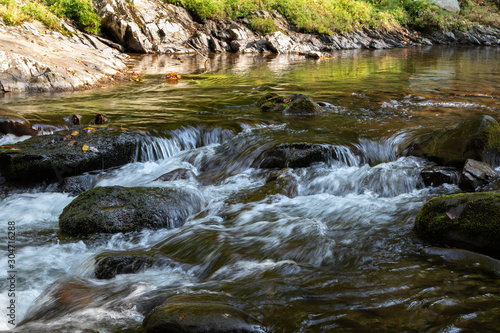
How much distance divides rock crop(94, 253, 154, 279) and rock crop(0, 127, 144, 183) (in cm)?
285

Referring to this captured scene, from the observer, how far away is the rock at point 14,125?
293 inches

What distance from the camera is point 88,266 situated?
4.03 metres

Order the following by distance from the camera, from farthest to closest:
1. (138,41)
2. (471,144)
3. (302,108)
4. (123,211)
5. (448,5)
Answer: (448,5)
(138,41)
(302,108)
(471,144)
(123,211)

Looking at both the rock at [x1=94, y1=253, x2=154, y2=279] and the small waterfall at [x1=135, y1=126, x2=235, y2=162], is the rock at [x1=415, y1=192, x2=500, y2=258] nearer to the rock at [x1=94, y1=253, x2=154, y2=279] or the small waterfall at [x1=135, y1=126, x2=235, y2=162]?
the rock at [x1=94, y1=253, x2=154, y2=279]

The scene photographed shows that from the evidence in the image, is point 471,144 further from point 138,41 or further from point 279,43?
point 279,43

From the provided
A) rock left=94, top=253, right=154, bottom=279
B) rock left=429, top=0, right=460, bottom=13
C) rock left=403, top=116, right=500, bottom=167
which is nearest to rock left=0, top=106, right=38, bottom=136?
rock left=94, top=253, right=154, bottom=279

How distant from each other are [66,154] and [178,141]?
2074mm


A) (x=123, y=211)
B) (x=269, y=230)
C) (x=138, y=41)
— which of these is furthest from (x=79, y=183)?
(x=138, y=41)

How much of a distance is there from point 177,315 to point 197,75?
1315 cm

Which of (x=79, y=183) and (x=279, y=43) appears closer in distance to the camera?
(x=79, y=183)

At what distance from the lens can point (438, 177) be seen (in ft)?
18.6

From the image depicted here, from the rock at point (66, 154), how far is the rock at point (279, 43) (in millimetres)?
18997

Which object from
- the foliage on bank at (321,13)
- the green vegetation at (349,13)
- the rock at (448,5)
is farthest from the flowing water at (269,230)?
the rock at (448,5)

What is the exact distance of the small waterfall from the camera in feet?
23.9
